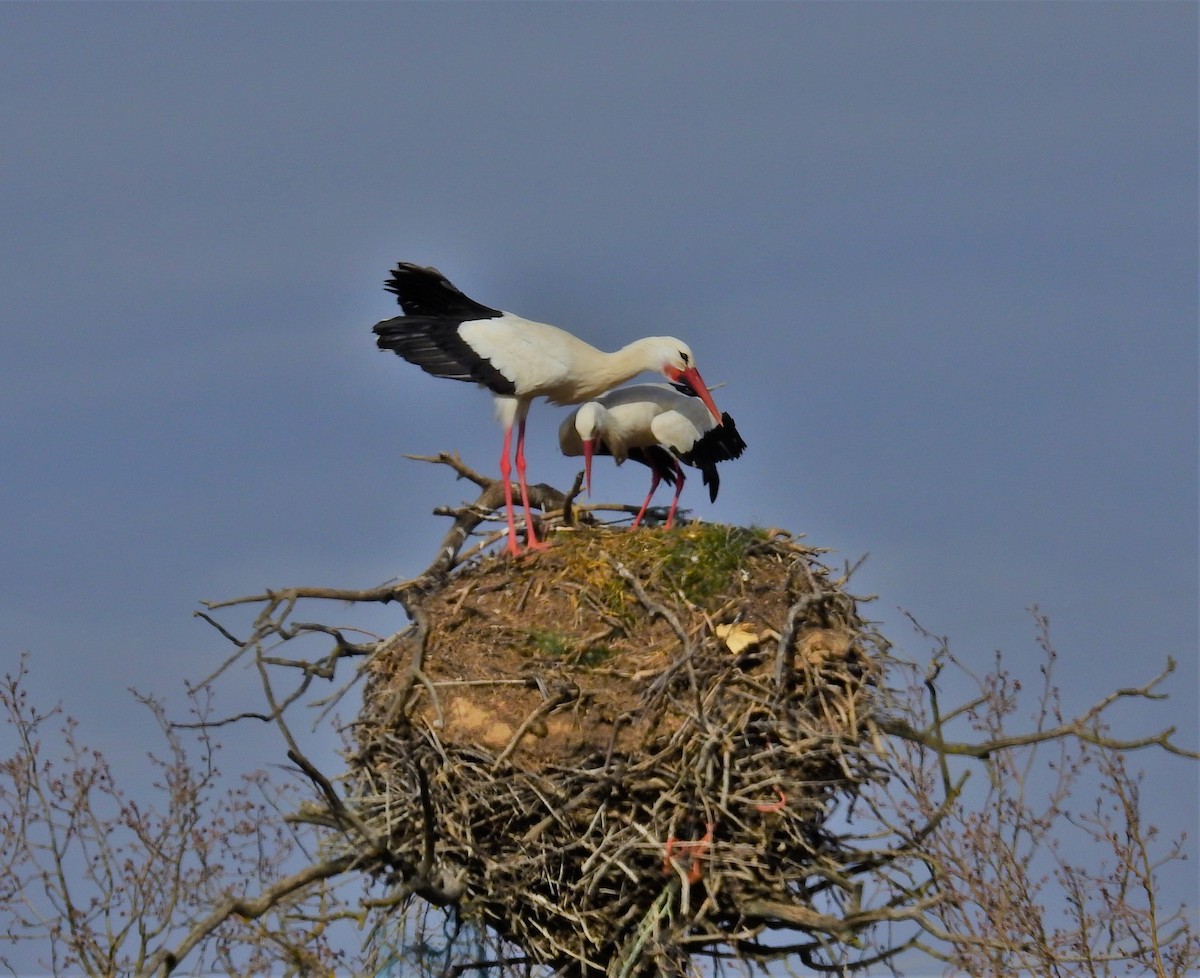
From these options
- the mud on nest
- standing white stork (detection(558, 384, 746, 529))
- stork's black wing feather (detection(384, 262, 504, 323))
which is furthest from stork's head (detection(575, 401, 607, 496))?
the mud on nest

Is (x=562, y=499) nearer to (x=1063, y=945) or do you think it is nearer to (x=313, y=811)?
(x=313, y=811)

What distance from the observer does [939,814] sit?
7.34 m

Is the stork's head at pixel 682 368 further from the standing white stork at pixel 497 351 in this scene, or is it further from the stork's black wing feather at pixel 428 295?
the stork's black wing feather at pixel 428 295

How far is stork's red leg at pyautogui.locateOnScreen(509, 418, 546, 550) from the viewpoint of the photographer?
30.4 feet

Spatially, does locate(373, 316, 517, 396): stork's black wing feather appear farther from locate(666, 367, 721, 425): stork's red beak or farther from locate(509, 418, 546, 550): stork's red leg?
locate(666, 367, 721, 425): stork's red beak

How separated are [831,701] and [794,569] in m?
0.97

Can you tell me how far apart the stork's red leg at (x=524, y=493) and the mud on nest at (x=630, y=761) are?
66cm

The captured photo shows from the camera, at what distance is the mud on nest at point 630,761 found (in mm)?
7648

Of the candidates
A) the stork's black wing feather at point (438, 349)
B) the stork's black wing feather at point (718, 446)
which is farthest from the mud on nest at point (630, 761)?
the stork's black wing feather at point (718, 446)

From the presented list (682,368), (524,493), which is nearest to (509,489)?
(524,493)

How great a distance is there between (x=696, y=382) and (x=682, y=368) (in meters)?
0.13

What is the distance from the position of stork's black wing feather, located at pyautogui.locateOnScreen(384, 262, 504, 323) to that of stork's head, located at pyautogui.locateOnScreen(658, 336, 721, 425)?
113cm

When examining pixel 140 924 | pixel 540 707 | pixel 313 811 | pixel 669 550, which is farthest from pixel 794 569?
pixel 140 924

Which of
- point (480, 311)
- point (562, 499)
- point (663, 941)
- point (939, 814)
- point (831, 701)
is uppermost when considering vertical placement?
point (480, 311)
